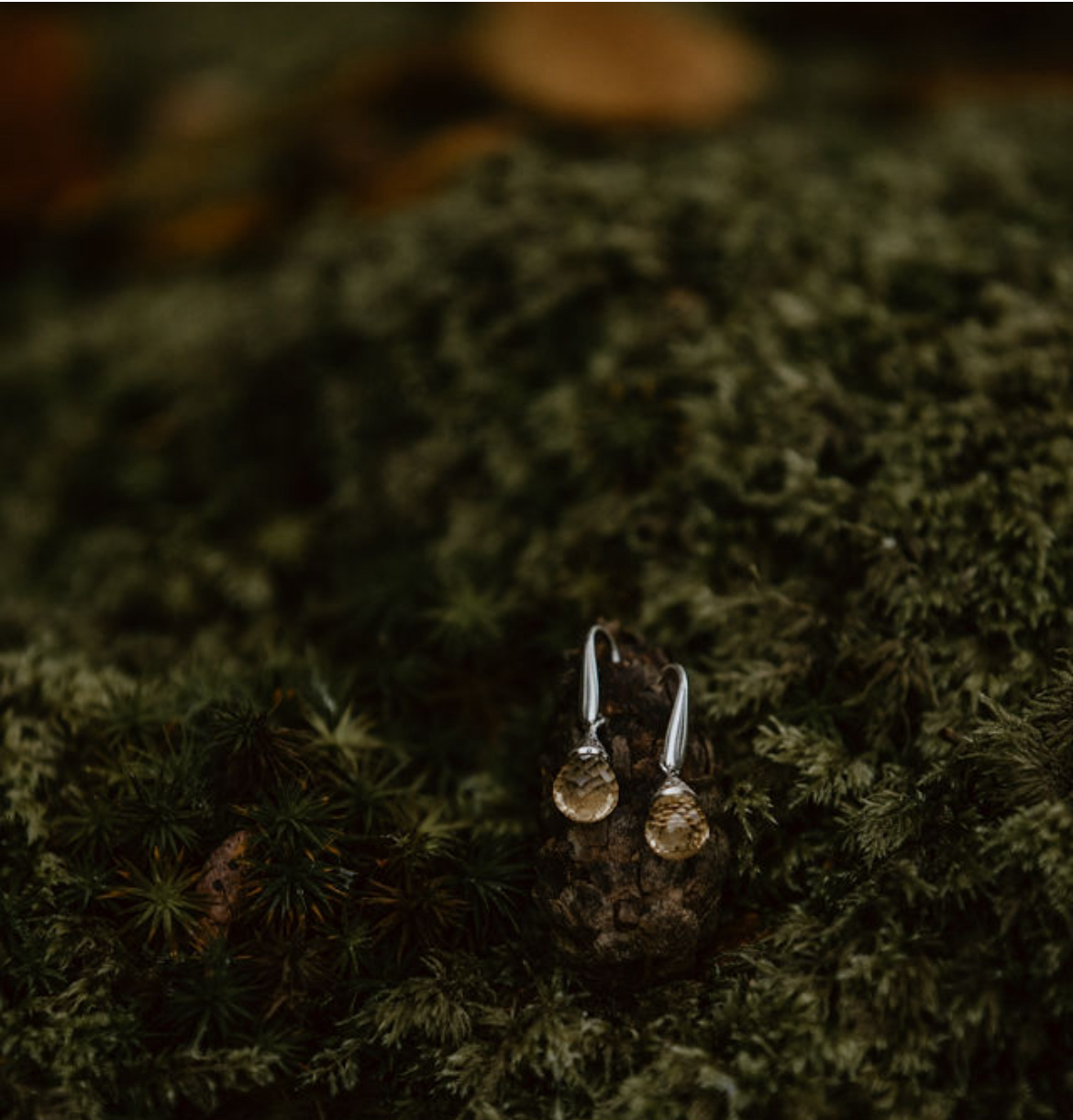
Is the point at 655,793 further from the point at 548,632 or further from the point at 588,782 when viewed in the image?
the point at 548,632

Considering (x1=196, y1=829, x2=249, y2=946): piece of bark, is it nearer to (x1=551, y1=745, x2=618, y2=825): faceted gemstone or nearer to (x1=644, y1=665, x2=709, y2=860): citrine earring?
(x1=551, y1=745, x2=618, y2=825): faceted gemstone

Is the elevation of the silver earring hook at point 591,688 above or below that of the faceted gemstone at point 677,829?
above

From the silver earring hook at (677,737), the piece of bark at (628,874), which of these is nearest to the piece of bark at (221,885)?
the piece of bark at (628,874)

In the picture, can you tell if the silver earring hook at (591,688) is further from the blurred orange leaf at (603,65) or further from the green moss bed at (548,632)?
the blurred orange leaf at (603,65)

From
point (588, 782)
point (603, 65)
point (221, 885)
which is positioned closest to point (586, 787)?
point (588, 782)

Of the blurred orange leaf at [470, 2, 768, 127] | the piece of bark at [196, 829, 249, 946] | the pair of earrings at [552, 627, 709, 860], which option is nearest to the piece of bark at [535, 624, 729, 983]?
the pair of earrings at [552, 627, 709, 860]

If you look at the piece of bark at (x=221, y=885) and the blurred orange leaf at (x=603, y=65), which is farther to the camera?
the blurred orange leaf at (x=603, y=65)

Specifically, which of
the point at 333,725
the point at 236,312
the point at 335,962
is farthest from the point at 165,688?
the point at 236,312

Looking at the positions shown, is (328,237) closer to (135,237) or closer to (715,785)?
(135,237)
